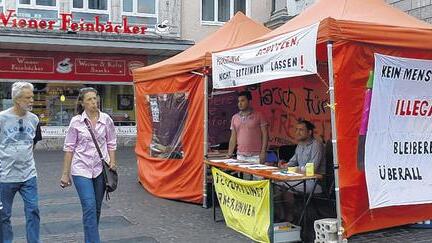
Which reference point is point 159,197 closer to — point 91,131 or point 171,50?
point 91,131

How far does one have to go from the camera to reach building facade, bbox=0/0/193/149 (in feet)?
60.5

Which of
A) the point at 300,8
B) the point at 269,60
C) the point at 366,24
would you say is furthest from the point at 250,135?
the point at 300,8

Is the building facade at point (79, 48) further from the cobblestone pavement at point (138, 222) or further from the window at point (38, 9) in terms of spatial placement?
the cobblestone pavement at point (138, 222)

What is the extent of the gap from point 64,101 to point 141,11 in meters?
4.53

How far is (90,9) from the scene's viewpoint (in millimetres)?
19672

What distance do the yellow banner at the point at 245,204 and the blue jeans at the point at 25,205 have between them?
2.39m

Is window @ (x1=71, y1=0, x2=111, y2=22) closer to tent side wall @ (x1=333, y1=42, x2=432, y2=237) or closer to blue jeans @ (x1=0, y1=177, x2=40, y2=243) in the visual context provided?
blue jeans @ (x1=0, y1=177, x2=40, y2=243)

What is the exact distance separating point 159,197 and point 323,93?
133 inches

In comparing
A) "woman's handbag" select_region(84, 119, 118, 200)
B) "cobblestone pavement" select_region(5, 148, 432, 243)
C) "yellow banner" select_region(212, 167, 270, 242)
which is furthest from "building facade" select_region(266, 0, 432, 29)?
"woman's handbag" select_region(84, 119, 118, 200)

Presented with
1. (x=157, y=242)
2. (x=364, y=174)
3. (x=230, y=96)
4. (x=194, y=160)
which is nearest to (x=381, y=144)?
(x=364, y=174)

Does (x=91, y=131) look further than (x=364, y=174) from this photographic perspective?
No

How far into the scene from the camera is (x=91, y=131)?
17.7ft

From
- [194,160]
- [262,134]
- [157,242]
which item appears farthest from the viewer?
[194,160]

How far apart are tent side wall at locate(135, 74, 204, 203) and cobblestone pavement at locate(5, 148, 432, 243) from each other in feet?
0.65
